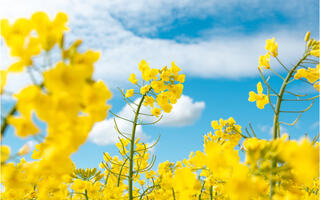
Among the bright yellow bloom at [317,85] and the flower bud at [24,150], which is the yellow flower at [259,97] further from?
the flower bud at [24,150]

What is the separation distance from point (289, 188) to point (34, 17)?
1403 millimetres

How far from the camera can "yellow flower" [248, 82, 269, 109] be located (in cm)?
259

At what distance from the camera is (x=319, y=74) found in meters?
2.48

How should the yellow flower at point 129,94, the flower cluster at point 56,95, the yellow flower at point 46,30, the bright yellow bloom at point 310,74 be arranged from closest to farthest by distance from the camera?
1. the flower cluster at point 56,95
2. the yellow flower at point 46,30
3. the bright yellow bloom at point 310,74
4. the yellow flower at point 129,94

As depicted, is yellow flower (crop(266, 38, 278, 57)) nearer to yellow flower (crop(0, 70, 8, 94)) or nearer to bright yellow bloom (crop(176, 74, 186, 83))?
bright yellow bloom (crop(176, 74, 186, 83))

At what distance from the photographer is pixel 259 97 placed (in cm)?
260

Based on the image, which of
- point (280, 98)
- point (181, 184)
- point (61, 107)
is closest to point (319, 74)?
point (280, 98)

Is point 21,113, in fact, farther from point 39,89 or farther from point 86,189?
point 86,189

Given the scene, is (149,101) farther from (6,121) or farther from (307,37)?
(6,121)

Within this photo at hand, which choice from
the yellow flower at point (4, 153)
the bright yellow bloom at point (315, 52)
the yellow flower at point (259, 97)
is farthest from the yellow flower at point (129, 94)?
the yellow flower at point (4, 153)

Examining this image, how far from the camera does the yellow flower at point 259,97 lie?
8.48 feet

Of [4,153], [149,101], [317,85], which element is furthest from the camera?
[149,101]

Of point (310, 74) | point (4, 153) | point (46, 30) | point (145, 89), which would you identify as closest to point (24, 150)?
point (4, 153)

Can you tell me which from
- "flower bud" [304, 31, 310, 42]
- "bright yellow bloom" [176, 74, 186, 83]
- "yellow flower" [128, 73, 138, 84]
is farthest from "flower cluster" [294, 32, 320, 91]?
"yellow flower" [128, 73, 138, 84]
